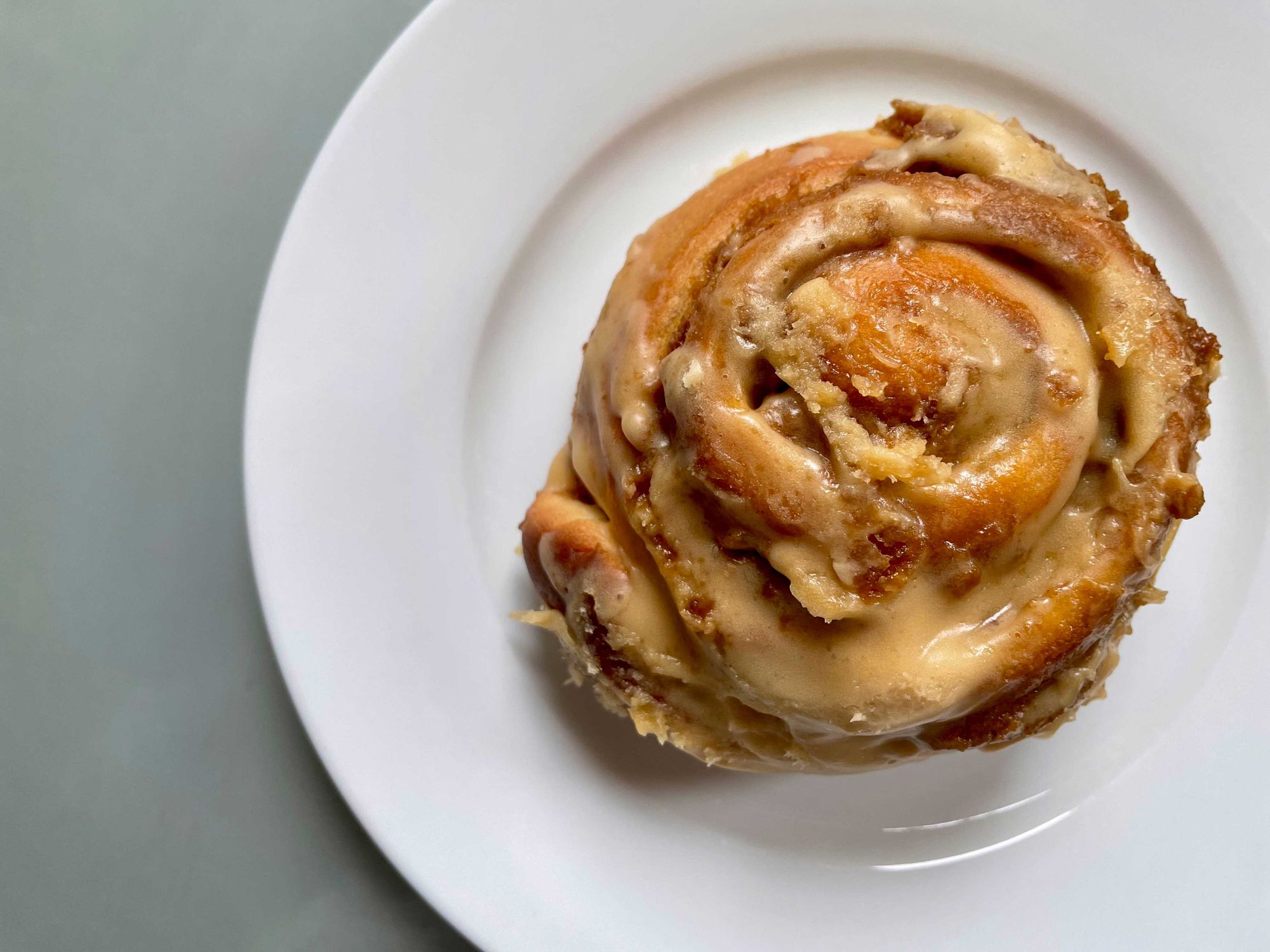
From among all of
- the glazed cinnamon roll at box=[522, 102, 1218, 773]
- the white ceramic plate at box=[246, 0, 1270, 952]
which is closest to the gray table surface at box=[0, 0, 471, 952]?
the white ceramic plate at box=[246, 0, 1270, 952]

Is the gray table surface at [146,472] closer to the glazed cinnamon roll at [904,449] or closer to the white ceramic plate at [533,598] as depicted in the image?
the white ceramic plate at [533,598]

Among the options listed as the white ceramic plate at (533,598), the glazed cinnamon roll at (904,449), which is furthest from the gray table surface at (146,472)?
the glazed cinnamon roll at (904,449)

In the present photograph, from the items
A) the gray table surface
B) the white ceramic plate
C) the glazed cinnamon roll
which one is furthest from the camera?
the gray table surface

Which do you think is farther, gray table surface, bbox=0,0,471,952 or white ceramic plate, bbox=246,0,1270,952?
gray table surface, bbox=0,0,471,952

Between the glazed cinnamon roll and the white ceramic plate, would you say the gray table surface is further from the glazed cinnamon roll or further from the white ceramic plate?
the glazed cinnamon roll

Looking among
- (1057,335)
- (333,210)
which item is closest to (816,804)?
(1057,335)

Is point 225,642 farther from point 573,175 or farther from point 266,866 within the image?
point 573,175
